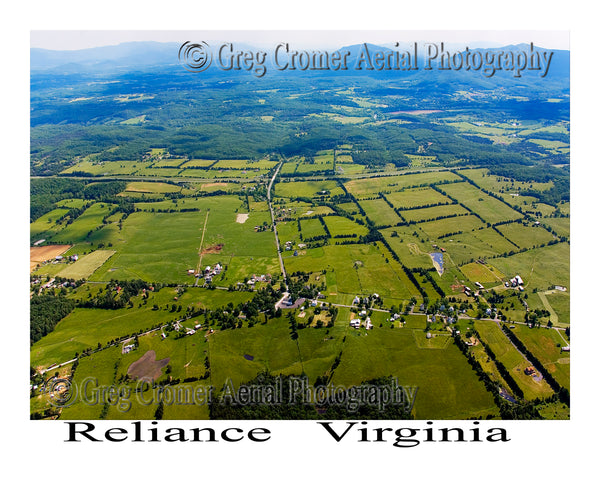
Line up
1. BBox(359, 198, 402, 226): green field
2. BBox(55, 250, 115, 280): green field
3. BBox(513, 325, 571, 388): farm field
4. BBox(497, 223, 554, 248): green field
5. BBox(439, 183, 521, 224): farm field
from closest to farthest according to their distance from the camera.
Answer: BBox(513, 325, 571, 388): farm field
BBox(55, 250, 115, 280): green field
BBox(497, 223, 554, 248): green field
BBox(359, 198, 402, 226): green field
BBox(439, 183, 521, 224): farm field

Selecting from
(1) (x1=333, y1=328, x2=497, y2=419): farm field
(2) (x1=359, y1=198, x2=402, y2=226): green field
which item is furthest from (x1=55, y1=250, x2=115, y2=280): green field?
(2) (x1=359, y1=198, x2=402, y2=226): green field

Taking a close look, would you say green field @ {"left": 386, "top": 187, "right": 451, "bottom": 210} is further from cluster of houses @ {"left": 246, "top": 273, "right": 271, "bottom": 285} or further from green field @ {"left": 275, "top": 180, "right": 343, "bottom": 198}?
cluster of houses @ {"left": 246, "top": 273, "right": 271, "bottom": 285}

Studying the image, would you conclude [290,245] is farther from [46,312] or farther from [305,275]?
[46,312]

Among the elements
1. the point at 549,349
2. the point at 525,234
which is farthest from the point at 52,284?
the point at 525,234

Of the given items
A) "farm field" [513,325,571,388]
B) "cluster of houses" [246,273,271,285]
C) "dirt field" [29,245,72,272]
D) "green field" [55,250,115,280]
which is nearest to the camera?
"farm field" [513,325,571,388]

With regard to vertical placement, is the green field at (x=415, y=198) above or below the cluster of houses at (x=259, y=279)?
above

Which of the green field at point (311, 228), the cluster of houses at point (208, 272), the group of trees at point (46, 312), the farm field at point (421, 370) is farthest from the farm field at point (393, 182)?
the group of trees at point (46, 312)

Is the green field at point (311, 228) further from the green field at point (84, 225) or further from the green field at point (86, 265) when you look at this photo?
the green field at point (84, 225)
